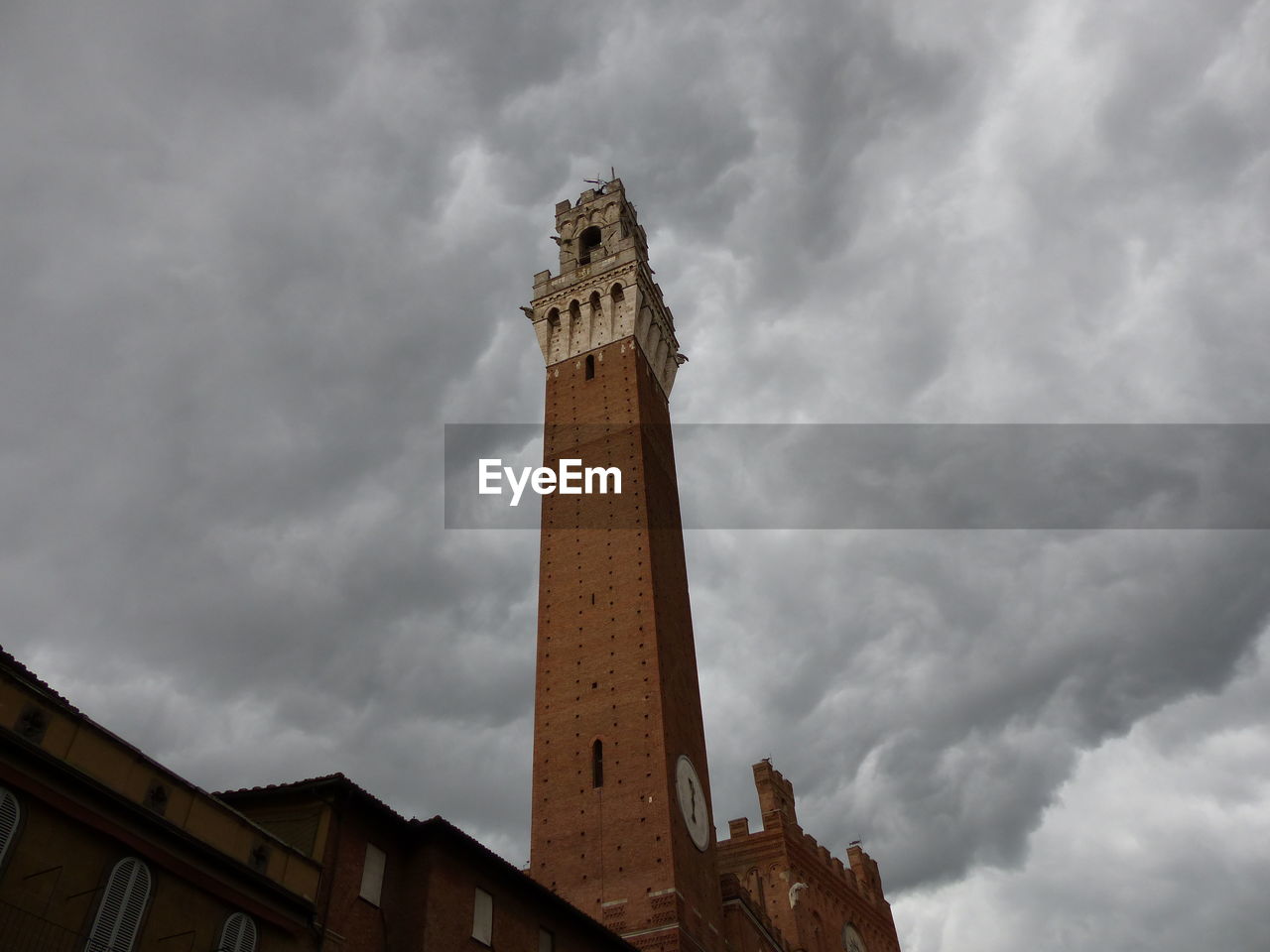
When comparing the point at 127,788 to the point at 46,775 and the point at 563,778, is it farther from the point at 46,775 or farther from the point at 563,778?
the point at 563,778

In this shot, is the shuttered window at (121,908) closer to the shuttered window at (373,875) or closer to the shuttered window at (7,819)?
the shuttered window at (7,819)

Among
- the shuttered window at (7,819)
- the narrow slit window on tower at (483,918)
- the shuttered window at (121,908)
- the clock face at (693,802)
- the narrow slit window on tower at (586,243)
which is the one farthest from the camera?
the narrow slit window on tower at (586,243)

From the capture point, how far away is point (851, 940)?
39.9 m

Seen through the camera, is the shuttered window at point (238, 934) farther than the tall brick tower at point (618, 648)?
No

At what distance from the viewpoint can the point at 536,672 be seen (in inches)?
1256

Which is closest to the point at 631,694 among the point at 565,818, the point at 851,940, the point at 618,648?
the point at 618,648

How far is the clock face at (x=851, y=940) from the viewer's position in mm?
39344

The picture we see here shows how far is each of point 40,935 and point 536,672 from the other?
21047 mm

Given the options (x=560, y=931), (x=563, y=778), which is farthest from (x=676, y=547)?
(x=560, y=931)

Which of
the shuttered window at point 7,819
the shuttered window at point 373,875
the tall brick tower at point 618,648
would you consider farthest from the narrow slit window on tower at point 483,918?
the shuttered window at point 7,819

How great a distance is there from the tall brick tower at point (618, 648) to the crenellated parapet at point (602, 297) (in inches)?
3.5

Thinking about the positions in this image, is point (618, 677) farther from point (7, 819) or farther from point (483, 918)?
point (7, 819)

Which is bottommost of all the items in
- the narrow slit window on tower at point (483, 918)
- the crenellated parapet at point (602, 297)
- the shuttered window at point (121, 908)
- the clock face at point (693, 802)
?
the shuttered window at point (121, 908)

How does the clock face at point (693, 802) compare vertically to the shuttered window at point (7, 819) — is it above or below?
above
